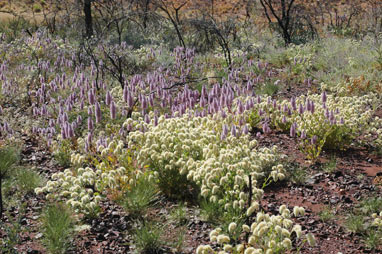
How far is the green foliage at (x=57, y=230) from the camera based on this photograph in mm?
3551

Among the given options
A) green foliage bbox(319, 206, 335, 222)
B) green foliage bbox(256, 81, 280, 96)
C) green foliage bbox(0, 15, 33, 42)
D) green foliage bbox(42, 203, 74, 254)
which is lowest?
green foliage bbox(319, 206, 335, 222)

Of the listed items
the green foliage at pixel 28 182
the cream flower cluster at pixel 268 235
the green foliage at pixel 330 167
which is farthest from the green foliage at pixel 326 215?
the green foliage at pixel 28 182

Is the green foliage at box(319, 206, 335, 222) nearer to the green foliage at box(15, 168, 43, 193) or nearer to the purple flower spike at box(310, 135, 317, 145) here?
the purple flower spike at box(310, 135, 317, 145)

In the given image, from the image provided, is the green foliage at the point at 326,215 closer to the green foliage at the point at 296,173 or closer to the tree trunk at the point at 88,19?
the green foliage at the point at 296,173

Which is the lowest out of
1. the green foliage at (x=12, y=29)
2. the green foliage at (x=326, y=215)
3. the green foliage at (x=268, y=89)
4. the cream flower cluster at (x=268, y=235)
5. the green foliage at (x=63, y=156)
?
the green foliage at (x=326, y=215)

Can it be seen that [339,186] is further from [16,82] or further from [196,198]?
[16,82]

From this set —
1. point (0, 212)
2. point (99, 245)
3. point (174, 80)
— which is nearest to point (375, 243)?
point (99, 245)

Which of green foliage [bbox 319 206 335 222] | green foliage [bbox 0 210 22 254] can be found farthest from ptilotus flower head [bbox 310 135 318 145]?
green foliage [bbox 0 210 22 254]

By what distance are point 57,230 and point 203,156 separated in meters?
1.59

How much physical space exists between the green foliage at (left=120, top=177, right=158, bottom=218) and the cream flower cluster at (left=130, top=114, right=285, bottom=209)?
23 cm

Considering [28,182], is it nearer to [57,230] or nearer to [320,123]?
[57,230]

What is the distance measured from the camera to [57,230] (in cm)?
357

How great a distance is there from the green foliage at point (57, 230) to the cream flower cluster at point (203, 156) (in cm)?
98

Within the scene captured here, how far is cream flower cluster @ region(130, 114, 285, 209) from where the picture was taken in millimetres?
3844
